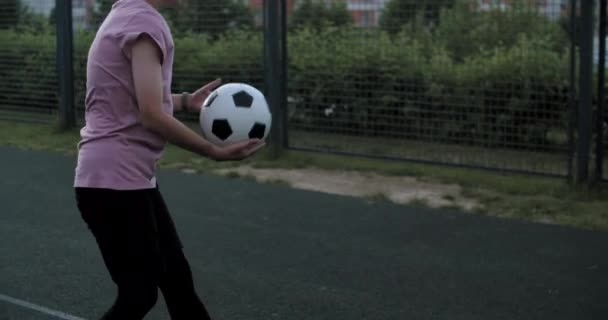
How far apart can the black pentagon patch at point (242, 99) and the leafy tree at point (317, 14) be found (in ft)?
20.6

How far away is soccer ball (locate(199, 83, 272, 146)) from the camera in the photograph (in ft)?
13.7

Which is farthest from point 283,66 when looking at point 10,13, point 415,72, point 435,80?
point 10,13

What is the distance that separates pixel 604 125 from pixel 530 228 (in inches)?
68.6

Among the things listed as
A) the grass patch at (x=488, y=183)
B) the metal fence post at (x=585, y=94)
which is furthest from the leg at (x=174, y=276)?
the metal fence post at (x=585, y=94)

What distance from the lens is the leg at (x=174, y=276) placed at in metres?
3.96

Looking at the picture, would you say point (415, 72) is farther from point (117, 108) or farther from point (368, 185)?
point (117, 108)

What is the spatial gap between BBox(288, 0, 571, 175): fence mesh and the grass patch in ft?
0.54

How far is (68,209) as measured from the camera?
835cm

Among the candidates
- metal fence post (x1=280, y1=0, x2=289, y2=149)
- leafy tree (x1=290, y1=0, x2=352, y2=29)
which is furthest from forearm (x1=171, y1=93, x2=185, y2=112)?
metal fence post (x1=280, y1=0, x2=289, y2=149)

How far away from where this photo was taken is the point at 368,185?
31.1 ft

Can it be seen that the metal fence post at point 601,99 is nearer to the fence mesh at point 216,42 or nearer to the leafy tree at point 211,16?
the fence mesh at point 216,42

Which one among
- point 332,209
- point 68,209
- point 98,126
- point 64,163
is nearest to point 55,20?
point 64,163

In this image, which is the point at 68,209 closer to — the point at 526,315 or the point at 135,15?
the point at 526,315

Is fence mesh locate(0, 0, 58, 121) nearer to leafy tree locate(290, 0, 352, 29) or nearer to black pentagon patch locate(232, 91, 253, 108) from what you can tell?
leafy tree locate(290, 0, 352, 29)
